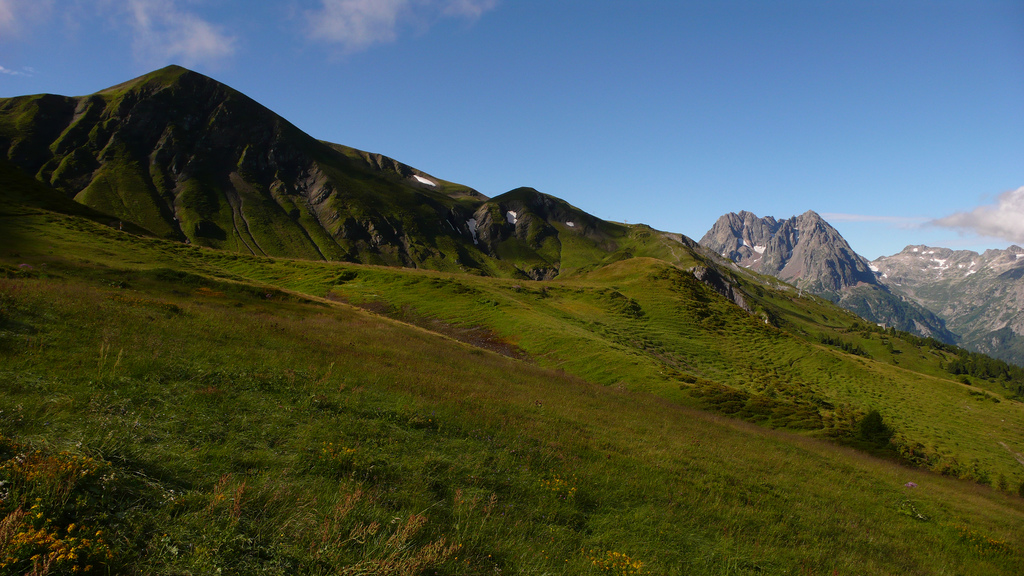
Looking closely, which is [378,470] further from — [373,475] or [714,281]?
[714,281]

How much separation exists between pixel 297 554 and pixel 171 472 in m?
2.62

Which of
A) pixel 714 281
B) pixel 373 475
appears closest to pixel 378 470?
pixel 373 475

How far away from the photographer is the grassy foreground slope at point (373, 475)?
5.15 metres

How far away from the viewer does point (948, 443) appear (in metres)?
35.2

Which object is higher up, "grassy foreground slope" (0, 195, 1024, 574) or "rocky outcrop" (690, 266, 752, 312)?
"rocky outcrop" (690, 266, 752, 312)

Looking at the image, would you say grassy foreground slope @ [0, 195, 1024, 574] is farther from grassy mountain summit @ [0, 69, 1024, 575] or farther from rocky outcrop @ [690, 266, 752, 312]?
rocky outcrop @ [690, 266, 752, 312]

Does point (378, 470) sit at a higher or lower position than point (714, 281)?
lower

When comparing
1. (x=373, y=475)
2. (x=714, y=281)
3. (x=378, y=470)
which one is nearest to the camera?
(x=373, y=475)

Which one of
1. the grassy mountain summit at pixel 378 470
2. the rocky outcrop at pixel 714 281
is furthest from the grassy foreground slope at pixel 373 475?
the rocky outcrop at pixel 714 281

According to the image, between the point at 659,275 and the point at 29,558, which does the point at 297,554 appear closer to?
the point at 29,558

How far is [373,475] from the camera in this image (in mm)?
8062

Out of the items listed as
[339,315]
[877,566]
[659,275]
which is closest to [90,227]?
[339,315]

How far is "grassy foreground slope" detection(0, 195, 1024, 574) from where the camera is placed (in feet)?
16.9

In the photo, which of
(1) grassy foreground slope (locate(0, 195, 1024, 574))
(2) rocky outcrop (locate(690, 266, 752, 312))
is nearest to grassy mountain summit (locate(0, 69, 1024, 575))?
(1) grassy foreground slope (locate(0, 195, 1024, 574))
